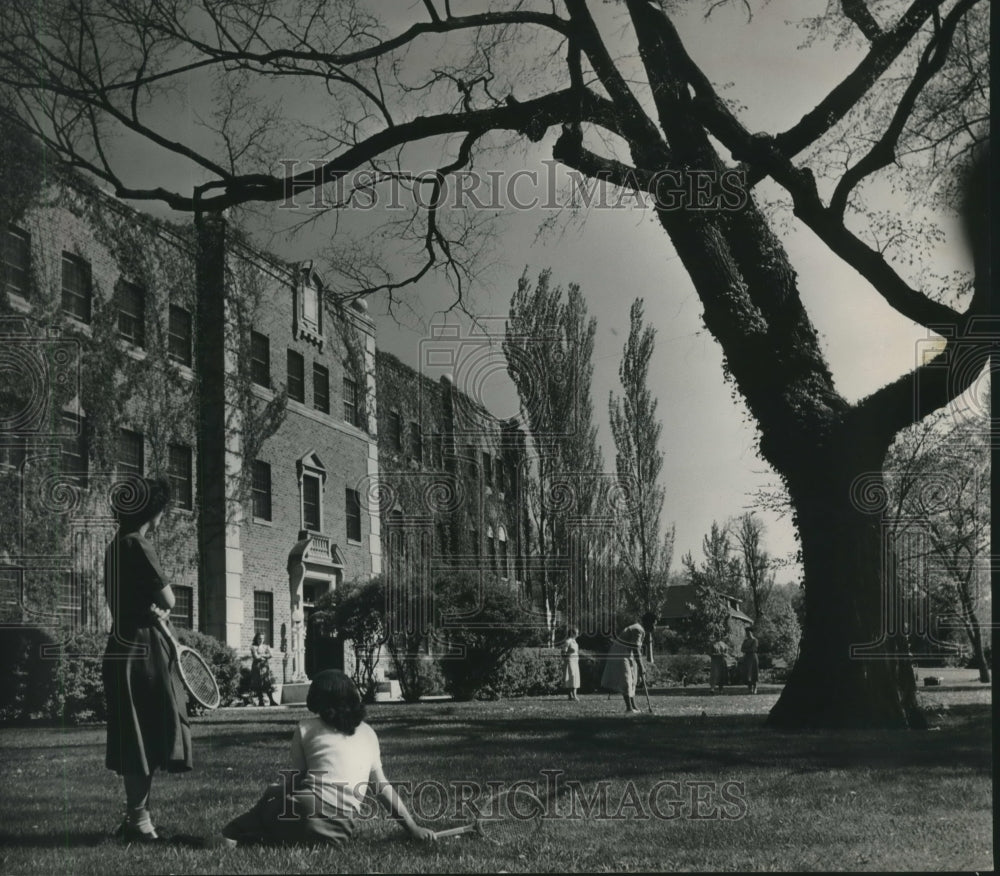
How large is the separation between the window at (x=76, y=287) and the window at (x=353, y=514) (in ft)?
5.73

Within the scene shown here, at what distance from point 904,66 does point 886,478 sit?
87.9 inches

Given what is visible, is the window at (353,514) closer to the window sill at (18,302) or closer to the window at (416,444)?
the window at (416,444)

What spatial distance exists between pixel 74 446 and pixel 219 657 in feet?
4.91

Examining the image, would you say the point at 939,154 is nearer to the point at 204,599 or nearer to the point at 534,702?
the point at 534,702

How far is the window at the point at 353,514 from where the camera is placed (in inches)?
232

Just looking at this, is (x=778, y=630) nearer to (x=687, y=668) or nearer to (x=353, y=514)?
(x=687, y=668)

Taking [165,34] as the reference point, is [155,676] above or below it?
below

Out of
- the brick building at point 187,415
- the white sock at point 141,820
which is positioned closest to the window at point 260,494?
the brick building at point 187,415

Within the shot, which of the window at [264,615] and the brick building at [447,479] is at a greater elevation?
the brick building at [447,479]

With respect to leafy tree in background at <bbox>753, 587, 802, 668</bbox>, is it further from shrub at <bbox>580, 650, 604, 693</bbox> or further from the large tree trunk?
shrub at <bbox>580, 650, 604, 693</bbox>

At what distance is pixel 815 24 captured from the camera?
6.21m

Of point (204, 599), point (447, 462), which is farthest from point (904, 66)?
point (204, 599)

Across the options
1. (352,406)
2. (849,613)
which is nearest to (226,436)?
(352,406)

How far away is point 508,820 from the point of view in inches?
224
